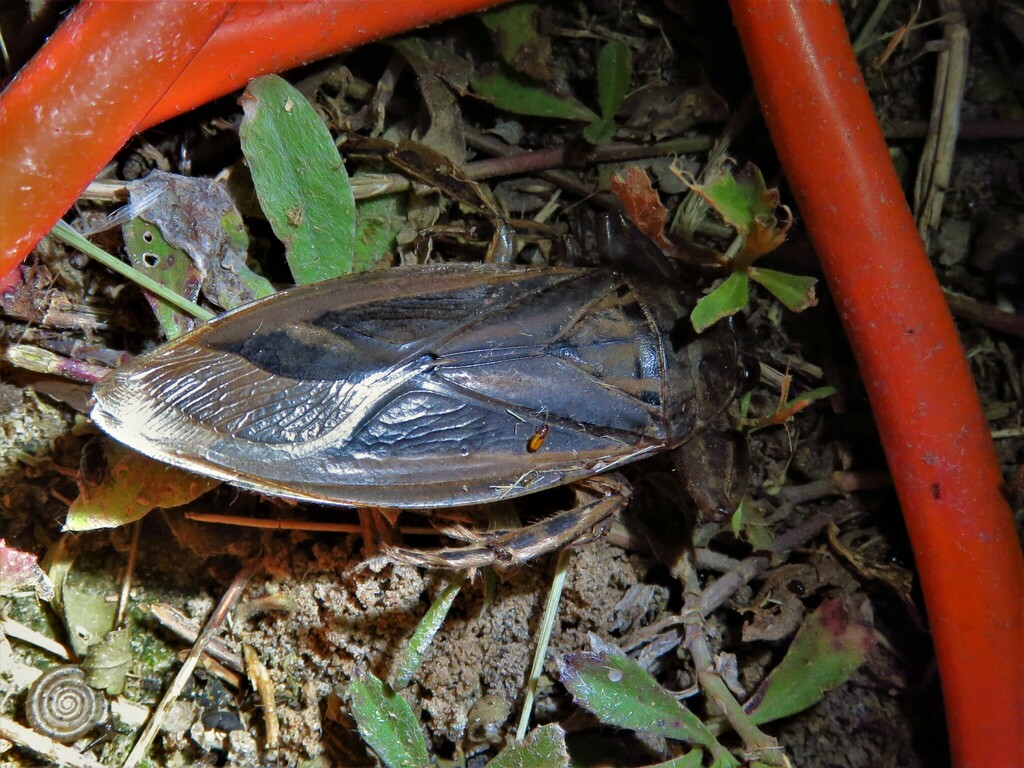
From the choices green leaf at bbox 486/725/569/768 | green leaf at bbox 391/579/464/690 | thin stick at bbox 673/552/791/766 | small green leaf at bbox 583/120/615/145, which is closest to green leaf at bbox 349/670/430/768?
green leaf at bbox 391/579/464/690

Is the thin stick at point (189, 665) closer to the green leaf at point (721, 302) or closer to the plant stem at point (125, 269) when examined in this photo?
the plant stem at point (125, 269)

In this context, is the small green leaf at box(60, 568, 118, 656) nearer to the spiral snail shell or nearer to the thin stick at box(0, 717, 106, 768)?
the spiral snail shell

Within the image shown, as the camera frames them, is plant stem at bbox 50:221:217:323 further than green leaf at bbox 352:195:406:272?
No

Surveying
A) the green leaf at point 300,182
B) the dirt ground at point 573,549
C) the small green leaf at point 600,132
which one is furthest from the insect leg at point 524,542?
the small green leaf at point 600,132

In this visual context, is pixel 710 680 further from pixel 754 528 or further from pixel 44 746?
pixel 44 746

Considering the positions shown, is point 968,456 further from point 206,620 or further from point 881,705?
point 206,620

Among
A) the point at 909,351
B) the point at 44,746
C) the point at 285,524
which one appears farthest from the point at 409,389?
the point at 44,746

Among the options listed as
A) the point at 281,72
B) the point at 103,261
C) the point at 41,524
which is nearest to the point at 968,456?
the point at 281,72
